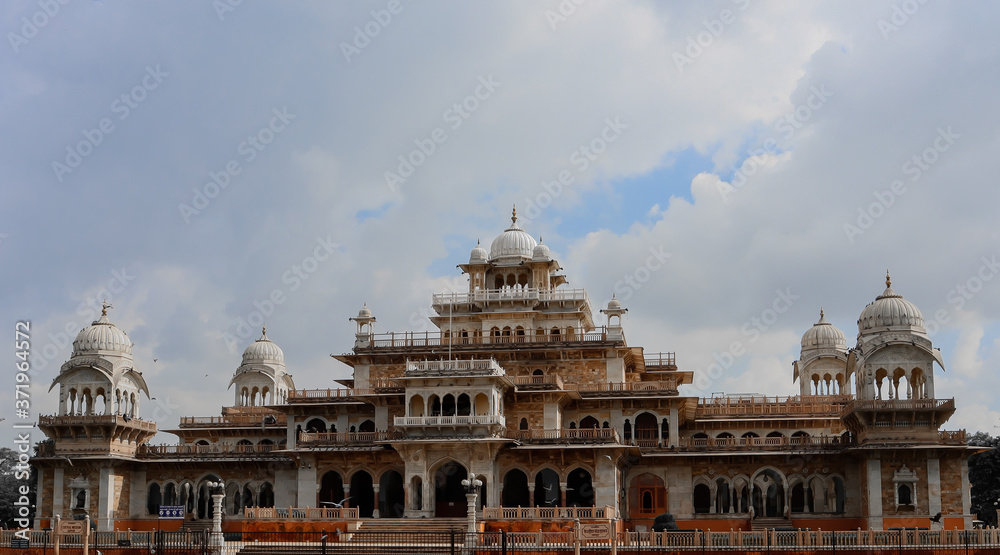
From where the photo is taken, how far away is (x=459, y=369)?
6119cm

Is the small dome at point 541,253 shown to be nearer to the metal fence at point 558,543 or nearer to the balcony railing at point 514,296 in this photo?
the balcony railing at point 514,296

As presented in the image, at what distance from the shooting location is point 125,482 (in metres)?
68.9

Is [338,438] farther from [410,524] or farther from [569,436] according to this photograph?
[569,436]

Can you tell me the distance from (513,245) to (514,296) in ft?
13.2

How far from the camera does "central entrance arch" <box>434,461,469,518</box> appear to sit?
207 ft

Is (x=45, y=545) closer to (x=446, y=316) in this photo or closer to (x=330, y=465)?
(x=330, y=465)

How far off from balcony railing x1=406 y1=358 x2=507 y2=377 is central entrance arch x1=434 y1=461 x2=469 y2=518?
552 cm

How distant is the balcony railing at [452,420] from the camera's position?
60125 millimetres

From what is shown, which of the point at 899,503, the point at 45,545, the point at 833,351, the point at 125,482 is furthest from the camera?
the point at 833,351

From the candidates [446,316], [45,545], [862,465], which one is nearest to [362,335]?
[446,316]

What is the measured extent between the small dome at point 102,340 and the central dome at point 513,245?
2328 cm

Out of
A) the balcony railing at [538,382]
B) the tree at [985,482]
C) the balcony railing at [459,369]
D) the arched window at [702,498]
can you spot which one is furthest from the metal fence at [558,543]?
the tree at [985,482]

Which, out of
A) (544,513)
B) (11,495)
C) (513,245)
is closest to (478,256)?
(513,245)

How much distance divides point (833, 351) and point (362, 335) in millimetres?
33993
